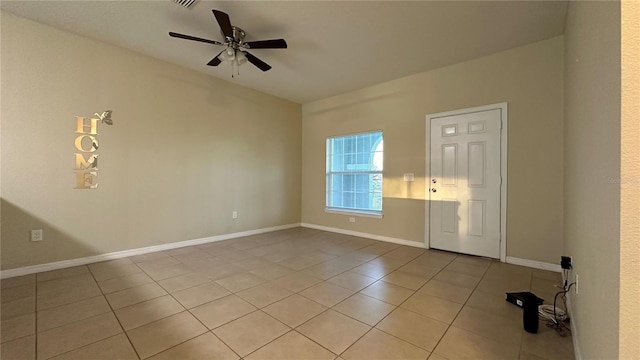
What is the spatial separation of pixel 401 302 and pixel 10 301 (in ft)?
11.2

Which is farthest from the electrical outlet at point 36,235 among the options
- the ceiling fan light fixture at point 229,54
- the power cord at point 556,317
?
the power cord at point 556,317

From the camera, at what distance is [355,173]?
4.96m

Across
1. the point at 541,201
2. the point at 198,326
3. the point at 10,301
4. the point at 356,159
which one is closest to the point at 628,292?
the point at 198,326

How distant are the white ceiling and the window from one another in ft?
4.92

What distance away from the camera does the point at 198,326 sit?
1.77 meters

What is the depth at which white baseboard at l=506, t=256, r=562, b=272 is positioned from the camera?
285cm

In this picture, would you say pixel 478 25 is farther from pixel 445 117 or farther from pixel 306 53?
pixel 306 53

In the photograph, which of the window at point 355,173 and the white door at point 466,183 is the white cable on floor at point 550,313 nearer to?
the white door at point 466,183

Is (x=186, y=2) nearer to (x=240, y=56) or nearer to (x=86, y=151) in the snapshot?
(x=240, y=56)

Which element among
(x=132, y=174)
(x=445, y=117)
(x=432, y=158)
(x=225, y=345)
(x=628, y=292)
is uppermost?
(x=445, y=117)

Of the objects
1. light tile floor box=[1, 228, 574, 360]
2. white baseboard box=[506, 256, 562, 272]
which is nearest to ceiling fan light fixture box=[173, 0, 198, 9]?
light tile floor box=[1, 228, 574, 360]

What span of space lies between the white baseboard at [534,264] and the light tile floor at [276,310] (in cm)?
14

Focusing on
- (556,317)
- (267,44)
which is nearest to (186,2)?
(267,44)

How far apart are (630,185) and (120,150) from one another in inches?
178
